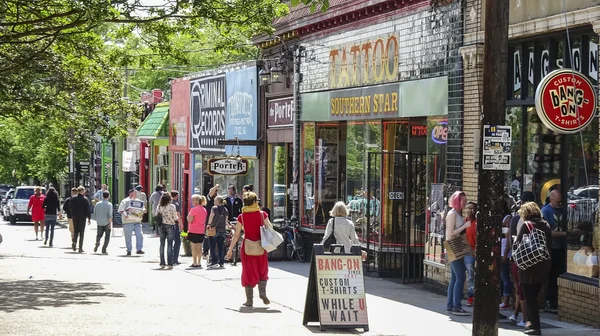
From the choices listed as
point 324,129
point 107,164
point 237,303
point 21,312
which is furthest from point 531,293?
point 107,164

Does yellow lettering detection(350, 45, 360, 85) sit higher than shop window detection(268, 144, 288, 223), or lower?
higher

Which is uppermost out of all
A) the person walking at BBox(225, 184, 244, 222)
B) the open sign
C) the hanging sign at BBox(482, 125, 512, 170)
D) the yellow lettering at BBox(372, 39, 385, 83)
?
the yellow lettering at BBox(372, 39, 385, 83)

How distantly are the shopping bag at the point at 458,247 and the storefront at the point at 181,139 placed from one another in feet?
77.2

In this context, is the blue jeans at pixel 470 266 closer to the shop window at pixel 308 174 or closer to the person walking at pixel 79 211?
the shop window at pixel 308 174

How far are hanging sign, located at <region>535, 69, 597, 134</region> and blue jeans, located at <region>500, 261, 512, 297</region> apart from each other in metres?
2.78

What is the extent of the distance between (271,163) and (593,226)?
16348mm

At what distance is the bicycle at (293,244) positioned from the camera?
25.7 m

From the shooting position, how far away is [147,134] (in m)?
43.8

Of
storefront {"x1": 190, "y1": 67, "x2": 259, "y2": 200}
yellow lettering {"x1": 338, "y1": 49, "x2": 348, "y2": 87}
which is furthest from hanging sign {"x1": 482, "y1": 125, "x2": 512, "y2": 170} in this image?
storefront {"x1": 190, "y1": 67, "x2": 259, "y2": 200}

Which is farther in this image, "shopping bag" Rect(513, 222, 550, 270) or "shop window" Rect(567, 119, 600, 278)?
"shop window" Rect(567, 119, 600, 278)

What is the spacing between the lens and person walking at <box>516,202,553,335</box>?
44.5 feet

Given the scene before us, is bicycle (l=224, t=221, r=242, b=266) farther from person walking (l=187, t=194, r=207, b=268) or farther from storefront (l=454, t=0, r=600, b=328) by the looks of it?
storefront (l=454, t=0, r=600, b=328)

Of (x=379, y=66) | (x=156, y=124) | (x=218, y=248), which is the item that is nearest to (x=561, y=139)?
(x=379, y=66)

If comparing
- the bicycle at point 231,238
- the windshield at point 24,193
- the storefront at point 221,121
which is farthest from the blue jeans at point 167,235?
the windshield at point 24,193
